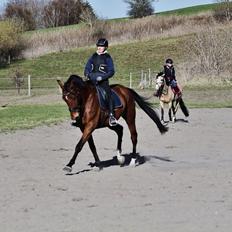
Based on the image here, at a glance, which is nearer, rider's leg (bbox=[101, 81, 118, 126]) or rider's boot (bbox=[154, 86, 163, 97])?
rider's leg (bbox=[101, 81, 118, 126])

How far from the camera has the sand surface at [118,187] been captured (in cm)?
670

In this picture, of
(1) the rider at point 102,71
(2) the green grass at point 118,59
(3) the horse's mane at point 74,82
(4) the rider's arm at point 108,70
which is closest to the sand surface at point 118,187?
(1) the rider at point 102,71

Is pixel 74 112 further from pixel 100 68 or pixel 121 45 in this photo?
pixel 121 45

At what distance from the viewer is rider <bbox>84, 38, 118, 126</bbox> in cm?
1052

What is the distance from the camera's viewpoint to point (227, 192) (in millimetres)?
8398

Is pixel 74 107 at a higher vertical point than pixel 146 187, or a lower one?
higher

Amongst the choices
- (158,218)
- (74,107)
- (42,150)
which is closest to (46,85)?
(42,150)

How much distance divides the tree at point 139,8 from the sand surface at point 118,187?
272 feet

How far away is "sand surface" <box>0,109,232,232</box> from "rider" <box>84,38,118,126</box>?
1.21 meters

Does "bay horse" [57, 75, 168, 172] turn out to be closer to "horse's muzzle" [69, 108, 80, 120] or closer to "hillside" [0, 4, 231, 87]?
"horse's muzzle" [69, 108, 80, 120]

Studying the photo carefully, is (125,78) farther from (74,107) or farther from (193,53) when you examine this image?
(74,107)

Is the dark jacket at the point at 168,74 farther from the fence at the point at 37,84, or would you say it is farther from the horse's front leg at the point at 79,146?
the fence at the point at 37,84

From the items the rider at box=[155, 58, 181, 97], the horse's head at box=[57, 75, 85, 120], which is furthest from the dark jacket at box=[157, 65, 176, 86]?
the horse's head at box=[57, 75, 85, 120]

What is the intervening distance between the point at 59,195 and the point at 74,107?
194 centimetres
